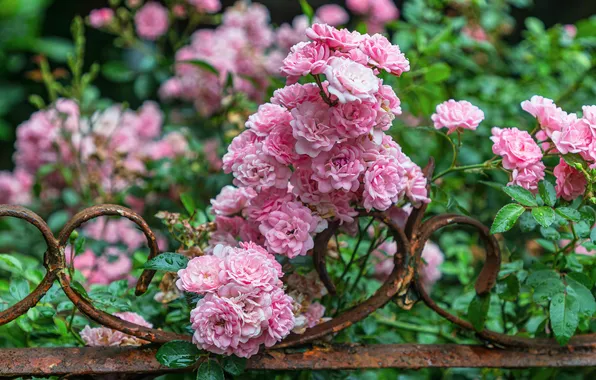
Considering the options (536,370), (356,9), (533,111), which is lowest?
(536,370)

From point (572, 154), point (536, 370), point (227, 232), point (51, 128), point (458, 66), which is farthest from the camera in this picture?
point (458, 66)

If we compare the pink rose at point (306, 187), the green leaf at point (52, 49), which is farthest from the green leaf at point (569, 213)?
the green leaf at point (52, 49)

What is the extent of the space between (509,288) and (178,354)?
551 millimetres

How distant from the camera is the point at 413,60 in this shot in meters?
1.65

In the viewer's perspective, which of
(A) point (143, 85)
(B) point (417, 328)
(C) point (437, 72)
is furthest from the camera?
(A) point (143, 85)

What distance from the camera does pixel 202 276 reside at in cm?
87

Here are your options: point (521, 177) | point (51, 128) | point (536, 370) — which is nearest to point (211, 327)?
point (521, 177)

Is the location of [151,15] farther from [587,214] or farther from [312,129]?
[587,214]

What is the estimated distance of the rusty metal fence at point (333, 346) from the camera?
89 cm

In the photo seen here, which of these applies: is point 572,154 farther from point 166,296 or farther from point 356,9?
point 356,9

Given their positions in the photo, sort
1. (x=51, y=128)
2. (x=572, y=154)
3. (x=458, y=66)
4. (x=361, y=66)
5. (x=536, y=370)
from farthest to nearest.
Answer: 1. (x=458, y=66)
2. (x=51, y=128)
3. (x=536, y=370)
4. (x=572, y=154)
5. (x=361, y=66)

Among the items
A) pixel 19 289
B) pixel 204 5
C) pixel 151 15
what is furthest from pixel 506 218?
pixel 151 15

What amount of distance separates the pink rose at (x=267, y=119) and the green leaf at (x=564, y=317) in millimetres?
494

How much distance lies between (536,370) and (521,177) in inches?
17.5
